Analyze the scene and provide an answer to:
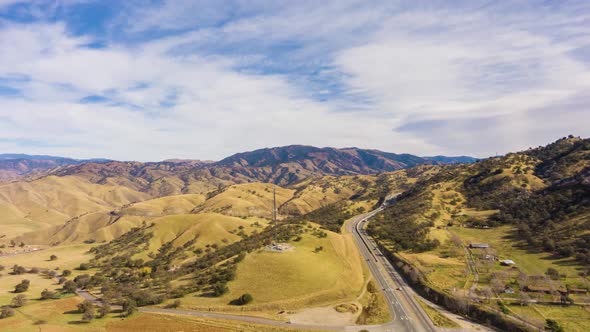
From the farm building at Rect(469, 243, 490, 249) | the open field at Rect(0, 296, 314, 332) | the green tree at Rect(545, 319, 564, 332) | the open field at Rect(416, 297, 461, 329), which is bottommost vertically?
Result: the open field at Rect(0, 296, 314, 332)

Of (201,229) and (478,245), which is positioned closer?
(478,245)

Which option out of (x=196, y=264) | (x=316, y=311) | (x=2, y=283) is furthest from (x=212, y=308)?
(x=2, y=283)

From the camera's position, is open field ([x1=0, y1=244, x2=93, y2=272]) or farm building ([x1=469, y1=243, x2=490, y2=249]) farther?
open field ([x1=0, y1=244, x2=93, y2=272])

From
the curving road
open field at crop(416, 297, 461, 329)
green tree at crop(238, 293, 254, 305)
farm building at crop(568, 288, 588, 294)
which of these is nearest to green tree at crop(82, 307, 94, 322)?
the curving road

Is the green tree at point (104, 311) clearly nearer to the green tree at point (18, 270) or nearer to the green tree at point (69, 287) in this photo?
the green tree at point (69, 287)

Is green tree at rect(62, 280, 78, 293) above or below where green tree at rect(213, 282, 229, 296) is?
below

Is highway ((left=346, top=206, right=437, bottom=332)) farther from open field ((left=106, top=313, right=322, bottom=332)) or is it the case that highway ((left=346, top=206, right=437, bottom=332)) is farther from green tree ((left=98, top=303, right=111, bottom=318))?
green tree ((left=98, top=303, right=111, bottom=318))

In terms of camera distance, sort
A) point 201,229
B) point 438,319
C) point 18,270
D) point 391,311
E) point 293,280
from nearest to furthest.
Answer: point 438,319 < point 391,311 < point 293,280 < point 18,270 < point 201,229

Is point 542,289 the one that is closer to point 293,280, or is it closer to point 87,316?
point 293,280

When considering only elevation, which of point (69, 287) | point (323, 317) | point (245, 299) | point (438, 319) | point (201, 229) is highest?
point (201, 229)

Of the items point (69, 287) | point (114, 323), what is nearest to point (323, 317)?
point (114, 323)

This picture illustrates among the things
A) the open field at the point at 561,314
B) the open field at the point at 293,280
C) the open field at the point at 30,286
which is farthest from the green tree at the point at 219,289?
the open field at the point at 561,314
